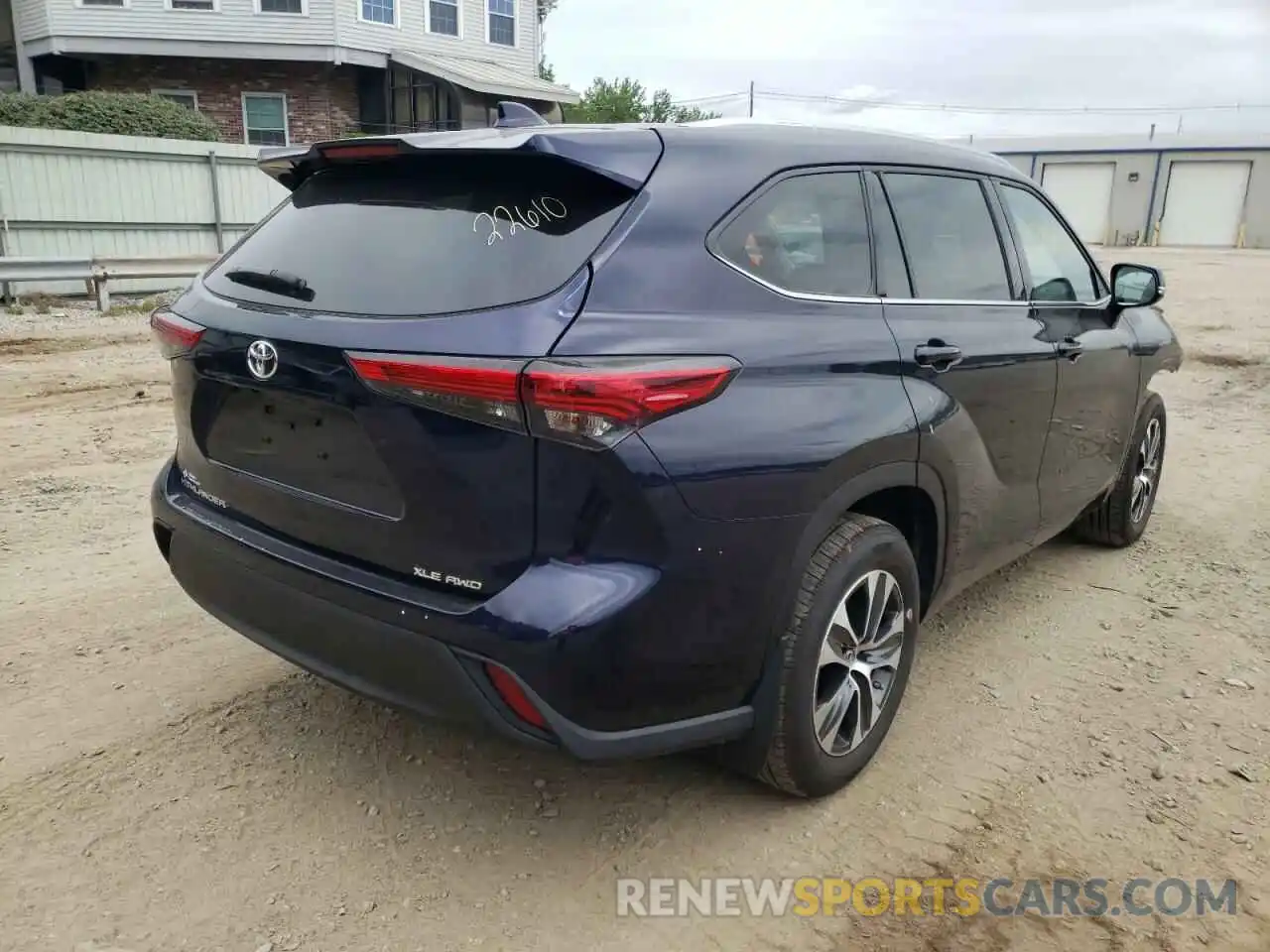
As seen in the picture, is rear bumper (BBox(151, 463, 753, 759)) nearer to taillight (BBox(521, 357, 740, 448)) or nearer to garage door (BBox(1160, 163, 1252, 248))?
taillight (BBox(521, 357, 740, 448))

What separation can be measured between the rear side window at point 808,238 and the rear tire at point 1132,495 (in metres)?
2.50

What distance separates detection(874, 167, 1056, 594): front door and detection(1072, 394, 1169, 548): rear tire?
1330 millimetres

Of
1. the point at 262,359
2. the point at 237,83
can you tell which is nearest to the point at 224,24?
the point at 237,83

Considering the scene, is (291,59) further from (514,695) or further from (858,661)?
(514,695)

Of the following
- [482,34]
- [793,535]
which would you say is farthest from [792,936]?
[482,34]

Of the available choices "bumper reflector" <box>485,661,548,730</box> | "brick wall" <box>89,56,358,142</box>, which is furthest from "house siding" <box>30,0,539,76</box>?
"bumper reflector" <box>485,661,548,730</box>

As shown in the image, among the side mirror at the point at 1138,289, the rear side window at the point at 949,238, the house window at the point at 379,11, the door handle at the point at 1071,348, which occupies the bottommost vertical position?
the door handle at the point at 1071,348

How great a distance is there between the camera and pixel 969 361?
3.22 meters

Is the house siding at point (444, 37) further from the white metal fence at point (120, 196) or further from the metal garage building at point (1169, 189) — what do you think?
the metal garage building at point (1169, 189)

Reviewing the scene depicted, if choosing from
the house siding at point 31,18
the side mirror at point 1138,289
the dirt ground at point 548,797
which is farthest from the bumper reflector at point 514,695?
the house siding at point 31,18

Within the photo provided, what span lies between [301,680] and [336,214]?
1.67m

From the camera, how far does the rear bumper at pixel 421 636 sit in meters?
2.20

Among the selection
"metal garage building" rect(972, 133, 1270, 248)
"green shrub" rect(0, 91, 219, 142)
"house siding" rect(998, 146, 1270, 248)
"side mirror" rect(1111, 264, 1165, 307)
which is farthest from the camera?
"metal garage building" rect(972, 133, 1270, 248)

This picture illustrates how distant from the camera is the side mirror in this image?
14.3 ft
